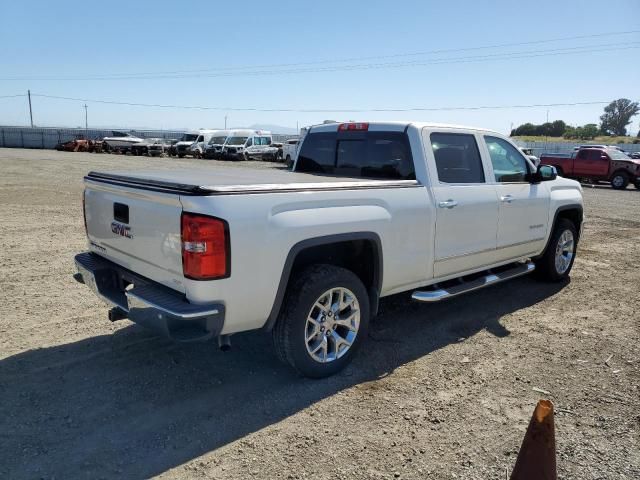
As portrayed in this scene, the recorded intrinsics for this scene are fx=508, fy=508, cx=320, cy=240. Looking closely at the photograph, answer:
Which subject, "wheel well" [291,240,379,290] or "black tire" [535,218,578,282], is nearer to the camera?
"wheel well" [291,240,379,290]

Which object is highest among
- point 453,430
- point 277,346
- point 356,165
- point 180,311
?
point 356,165

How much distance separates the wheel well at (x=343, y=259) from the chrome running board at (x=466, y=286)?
468mm

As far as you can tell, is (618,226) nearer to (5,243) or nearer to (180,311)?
(180,311)

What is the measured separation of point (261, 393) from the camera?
3.66m

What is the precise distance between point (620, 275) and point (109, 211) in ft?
22.0

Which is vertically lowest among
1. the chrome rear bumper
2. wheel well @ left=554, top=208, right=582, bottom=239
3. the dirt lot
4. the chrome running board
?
the dirt lot

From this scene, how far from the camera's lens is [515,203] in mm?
5367

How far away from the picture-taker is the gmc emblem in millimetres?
3604

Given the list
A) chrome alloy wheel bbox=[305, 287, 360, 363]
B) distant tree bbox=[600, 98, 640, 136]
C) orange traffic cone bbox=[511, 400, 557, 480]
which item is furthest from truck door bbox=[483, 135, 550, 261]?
distant tree bbox=[600, 98, 640, 136]

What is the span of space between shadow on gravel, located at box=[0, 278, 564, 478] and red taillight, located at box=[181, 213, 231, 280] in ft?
3.34

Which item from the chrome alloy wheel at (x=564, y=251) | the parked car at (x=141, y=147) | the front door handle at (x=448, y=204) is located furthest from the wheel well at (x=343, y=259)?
the parked car at (x=141, y=147)

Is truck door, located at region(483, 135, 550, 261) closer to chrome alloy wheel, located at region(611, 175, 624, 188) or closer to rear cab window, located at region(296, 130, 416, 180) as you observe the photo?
rear cab window, located at region(296, 130, 416, 180)

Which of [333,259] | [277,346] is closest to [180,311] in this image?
[277,346]

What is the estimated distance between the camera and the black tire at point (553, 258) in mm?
6297
